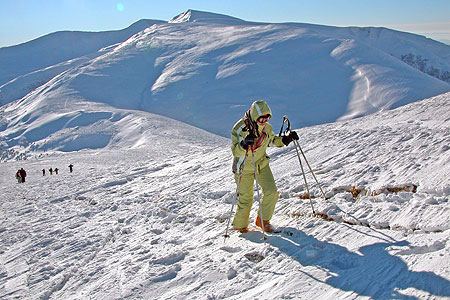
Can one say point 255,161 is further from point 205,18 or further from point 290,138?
point 205,18

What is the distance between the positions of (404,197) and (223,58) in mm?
76739

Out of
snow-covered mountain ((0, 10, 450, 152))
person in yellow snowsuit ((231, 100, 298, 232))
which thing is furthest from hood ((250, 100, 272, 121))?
snow-covered mountain ((0, 10, 450, 152))

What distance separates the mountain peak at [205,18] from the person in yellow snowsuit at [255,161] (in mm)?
124854

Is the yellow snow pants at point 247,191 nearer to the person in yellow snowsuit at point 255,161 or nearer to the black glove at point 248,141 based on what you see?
the person in yellow snowsuit at point 255,161

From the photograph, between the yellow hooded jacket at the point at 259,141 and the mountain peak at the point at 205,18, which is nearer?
the yellow hooded jacket at the point at 259,141

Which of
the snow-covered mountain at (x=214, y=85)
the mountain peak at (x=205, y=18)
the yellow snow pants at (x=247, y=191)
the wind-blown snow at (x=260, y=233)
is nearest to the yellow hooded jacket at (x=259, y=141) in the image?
the yellow snow pants at (x=247, y=191)

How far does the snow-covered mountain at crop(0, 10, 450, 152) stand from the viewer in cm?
5278

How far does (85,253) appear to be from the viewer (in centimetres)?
570

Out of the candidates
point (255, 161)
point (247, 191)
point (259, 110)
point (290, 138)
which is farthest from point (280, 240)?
point (259, 110)

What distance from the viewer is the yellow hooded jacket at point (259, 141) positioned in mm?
4918

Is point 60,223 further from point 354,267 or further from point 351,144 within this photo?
point 351,144

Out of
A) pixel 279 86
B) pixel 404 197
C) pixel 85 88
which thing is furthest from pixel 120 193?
pixel 85 88

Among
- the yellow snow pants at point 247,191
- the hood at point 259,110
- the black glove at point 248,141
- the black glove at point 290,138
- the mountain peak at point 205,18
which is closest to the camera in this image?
the black glove at point 248,141

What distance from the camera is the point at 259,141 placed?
5.18m
